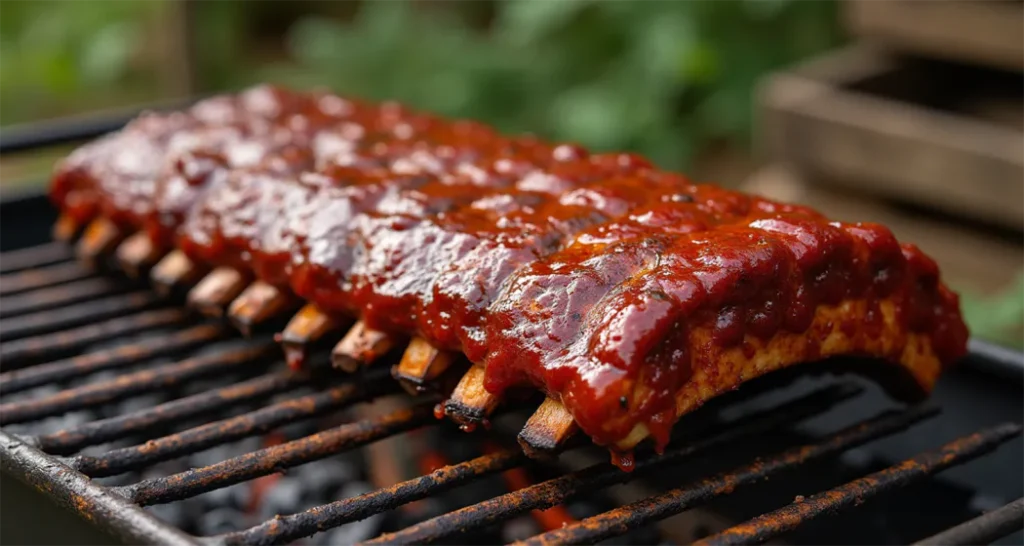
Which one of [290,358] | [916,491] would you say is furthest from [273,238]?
[916,491]

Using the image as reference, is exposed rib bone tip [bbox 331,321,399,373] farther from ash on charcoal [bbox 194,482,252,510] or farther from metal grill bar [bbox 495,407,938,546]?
ash on charcoal [bbox 194,482,252,510]

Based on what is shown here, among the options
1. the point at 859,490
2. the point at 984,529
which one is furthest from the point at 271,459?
the point at 984,529

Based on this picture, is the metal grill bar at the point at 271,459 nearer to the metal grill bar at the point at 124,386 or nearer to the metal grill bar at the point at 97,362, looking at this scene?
the metal grill bar at the point at 124,386

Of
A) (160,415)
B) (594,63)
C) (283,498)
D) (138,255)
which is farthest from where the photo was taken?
(594,63)

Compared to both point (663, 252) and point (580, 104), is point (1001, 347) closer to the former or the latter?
point (663, 252)

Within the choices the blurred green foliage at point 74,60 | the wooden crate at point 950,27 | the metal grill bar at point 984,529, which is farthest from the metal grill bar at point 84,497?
the blurred green foliage at point 74,60

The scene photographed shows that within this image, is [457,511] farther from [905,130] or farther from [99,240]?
[905,130]

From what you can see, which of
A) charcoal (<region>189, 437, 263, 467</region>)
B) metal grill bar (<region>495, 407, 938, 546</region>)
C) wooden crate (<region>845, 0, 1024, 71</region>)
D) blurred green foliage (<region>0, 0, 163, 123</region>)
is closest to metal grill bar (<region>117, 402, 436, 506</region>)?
metal grill bar (<region>495, 407, 938, 546</region>)
